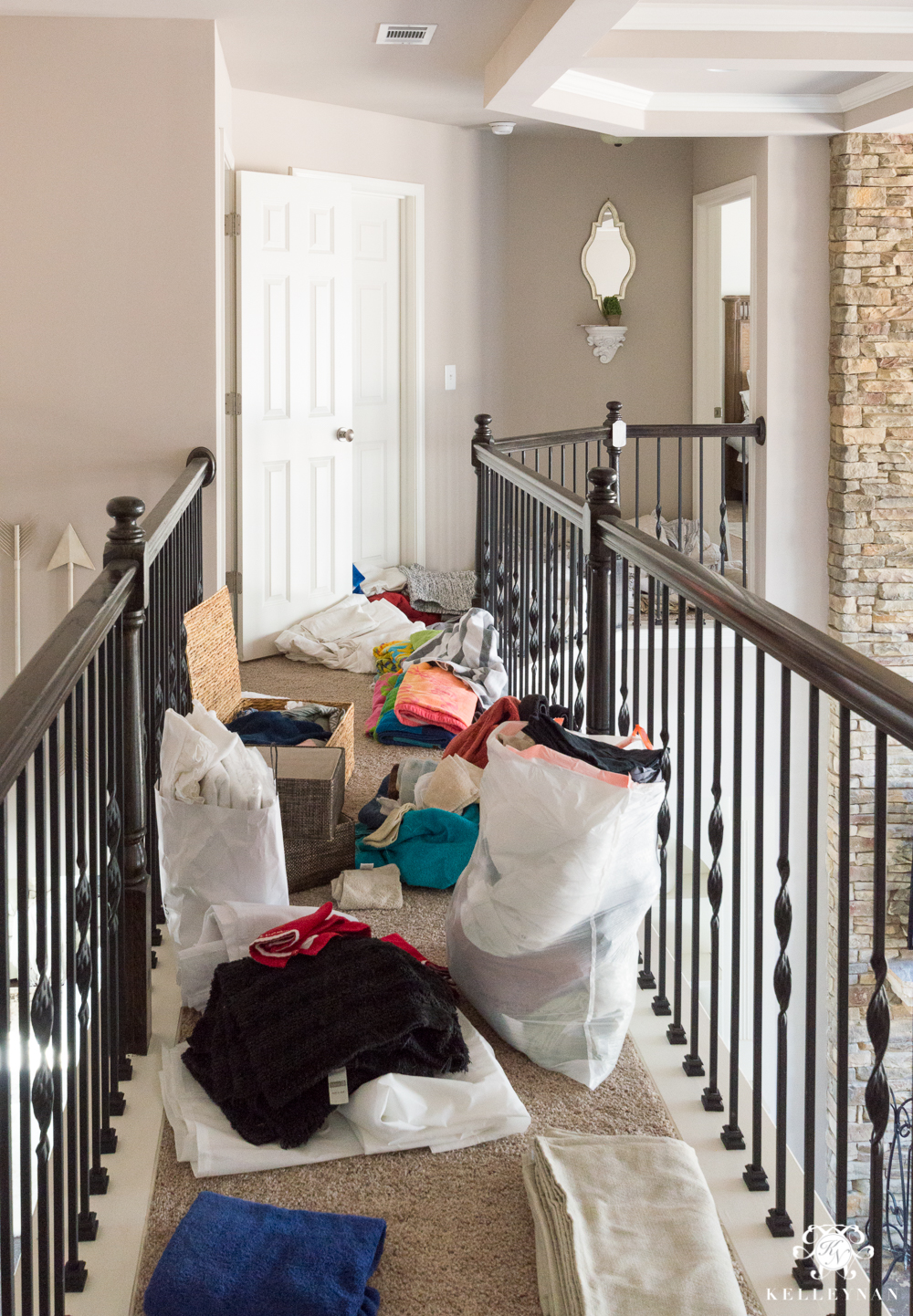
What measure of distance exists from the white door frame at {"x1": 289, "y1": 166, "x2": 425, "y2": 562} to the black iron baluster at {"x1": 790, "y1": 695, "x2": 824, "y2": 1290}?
510 cm

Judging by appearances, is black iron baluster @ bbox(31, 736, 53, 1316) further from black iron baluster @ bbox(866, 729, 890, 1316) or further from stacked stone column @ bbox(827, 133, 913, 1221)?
stacked stone column @ bbox(827, 133, 913, 1221)

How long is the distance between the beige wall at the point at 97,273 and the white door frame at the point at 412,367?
1.83m

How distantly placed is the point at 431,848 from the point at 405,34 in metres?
3.33

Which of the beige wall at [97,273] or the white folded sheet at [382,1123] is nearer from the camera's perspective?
the white folded sheet at [382,1123]

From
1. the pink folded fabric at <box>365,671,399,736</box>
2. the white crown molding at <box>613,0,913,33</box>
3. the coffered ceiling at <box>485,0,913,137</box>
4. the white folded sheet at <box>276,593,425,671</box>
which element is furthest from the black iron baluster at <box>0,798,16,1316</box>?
the white crown molding at <box>613,0,913,33</box>

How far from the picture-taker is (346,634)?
5219 millimetres

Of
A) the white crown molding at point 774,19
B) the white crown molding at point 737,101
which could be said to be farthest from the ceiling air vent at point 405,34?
the white crown molding at point 737,101

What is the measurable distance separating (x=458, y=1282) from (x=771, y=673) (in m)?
4.64

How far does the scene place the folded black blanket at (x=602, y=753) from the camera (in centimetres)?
191

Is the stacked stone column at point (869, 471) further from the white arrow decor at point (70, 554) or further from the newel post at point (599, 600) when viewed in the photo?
the white arrow decor at point (70, 554)

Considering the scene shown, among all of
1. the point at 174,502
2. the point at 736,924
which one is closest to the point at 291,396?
the point at 174,502

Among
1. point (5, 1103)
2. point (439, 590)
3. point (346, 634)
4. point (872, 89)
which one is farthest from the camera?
point (439, 590)

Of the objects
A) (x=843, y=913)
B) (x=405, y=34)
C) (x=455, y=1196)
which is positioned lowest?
(x=455, y=1196)

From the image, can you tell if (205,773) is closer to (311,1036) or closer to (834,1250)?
(311,1036)
